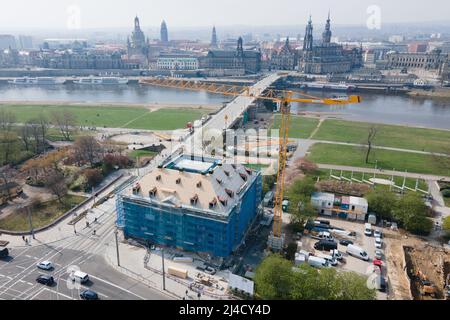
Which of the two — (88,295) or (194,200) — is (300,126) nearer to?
(194,200)

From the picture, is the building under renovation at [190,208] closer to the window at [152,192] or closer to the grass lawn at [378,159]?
the window at [152,192]

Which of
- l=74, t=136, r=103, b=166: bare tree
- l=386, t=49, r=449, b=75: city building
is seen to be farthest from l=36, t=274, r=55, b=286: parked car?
l=386, t=49, r=449, b=75: city building

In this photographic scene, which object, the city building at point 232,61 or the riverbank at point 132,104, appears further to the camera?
the city building at point 232,61

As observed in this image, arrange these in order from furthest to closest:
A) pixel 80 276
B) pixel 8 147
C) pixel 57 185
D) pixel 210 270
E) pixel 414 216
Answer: pixel 8 147, pixel 57 185, pixel 414 216, pixel 210 270, pixel 80 276

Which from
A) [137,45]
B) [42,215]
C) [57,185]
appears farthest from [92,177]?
[137,45]

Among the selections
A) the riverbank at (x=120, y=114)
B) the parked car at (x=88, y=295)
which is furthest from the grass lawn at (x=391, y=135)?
the parked car at (x=88, y=295)
